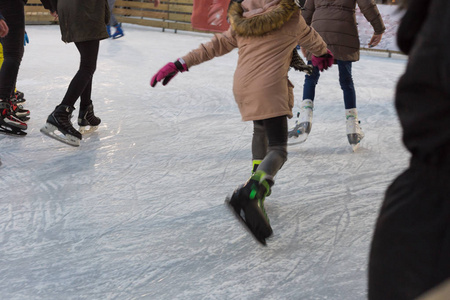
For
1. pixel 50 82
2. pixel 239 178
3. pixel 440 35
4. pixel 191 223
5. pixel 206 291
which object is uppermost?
pixel 440 35

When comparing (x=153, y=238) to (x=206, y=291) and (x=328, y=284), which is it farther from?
(x=328, y=284)

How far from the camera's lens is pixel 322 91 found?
529 cm

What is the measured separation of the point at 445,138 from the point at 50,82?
4980mm

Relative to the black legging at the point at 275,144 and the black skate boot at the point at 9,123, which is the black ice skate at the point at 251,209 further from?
the black skate boot at the point at 9,123

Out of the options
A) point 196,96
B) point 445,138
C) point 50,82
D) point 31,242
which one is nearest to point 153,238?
point 31,242

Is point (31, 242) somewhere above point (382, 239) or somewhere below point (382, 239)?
below

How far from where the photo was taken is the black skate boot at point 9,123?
3.41 metres

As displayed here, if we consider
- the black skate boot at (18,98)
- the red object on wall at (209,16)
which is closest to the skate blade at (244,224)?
the black skate boot at (18,98)

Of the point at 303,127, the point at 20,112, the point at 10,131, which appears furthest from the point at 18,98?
the point at 303,127

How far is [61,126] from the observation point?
320 cm

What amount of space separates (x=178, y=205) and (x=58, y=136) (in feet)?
3.73

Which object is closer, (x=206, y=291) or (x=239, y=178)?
(x=206, y=291)

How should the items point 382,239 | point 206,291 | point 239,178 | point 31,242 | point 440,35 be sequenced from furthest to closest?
point 239,178, point 31,242, point 206,291, point 382,239, point 440,35

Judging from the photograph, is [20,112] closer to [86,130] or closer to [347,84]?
[86,130]
